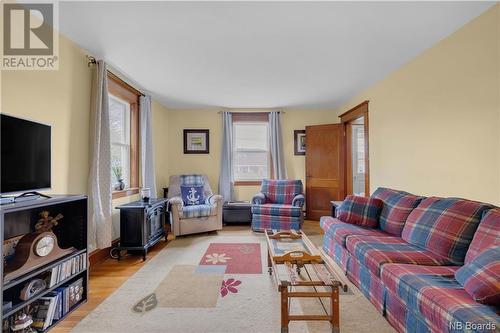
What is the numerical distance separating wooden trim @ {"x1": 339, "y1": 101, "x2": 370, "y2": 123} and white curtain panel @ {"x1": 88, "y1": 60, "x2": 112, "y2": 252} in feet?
12.4

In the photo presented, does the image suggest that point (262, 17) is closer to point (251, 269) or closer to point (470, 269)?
point (470, 269)

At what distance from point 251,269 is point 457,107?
A: 2.61 metres

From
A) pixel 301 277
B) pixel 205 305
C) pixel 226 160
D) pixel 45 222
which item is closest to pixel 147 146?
pixel 226 160

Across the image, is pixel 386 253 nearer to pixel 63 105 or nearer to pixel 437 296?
pixel 437 296

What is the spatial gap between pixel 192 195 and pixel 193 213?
55 centimetres

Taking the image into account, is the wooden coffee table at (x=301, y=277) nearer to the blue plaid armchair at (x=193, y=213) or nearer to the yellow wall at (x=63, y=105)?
the blue plaid armchair at (x=193, y=213)

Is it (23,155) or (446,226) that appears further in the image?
(446,226)

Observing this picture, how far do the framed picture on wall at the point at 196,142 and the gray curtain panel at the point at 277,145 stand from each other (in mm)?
1406

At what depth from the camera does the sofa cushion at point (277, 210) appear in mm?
4082

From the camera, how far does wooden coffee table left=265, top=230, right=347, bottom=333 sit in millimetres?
1558

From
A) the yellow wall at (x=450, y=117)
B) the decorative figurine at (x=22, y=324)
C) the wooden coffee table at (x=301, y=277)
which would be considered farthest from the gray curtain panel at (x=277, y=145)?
the decorative figurine at (x=22, y=324)

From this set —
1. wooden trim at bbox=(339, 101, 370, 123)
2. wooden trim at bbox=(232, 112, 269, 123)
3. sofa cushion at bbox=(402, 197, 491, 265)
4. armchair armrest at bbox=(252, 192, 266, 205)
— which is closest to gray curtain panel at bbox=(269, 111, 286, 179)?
wooden trim at bbox=(232, 112, 269, 123)

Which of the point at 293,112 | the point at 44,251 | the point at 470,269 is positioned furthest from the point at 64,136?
the point at 293,112

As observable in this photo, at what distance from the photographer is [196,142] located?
5.23 m
